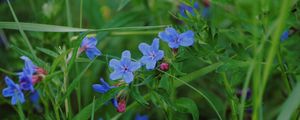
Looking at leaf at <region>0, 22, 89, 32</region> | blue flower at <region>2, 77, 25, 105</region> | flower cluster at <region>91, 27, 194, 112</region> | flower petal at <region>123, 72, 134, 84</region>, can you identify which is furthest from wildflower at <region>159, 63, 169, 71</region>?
blue flower at <region>2, 77, 25, 105</region>

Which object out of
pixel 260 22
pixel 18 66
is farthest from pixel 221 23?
pixel 18 66

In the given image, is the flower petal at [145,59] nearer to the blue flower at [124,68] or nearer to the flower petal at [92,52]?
the blue flower at [124,68]

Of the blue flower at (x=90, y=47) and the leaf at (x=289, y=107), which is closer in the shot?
the leaf at (x=289, y=107)

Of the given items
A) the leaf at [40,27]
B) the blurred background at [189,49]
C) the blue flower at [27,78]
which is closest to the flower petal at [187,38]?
the blurred background at [189,49]

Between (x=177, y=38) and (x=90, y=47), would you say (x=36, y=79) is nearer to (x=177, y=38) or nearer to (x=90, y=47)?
(x=90, y=47)

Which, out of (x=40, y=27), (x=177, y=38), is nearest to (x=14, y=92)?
(x=40, y=27)

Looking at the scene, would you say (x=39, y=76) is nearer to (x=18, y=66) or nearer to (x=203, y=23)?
(x=203, y=23)
